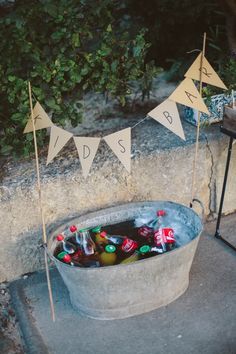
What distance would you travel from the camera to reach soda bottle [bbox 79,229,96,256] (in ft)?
10.3

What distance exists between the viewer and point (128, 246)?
124 inches

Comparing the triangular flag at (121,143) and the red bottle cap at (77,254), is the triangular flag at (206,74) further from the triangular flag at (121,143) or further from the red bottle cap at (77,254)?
the red bottle cap at (77,254)

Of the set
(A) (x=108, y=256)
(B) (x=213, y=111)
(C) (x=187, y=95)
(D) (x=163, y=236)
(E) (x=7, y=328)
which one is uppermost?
(C) (x=187, y=95)

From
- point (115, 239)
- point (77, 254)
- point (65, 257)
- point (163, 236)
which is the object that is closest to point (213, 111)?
point (163, 236)

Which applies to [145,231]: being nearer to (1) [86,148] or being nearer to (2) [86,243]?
(2) [86,243]

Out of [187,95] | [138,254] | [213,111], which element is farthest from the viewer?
[213,111]

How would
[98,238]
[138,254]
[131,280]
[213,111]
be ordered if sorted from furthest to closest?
[213,111] → [98,238] → [138,254] → [131,280]

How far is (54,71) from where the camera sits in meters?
3.32

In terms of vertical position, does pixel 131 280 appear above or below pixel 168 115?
below

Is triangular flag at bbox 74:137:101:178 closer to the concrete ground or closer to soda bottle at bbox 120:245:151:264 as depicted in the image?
soda bottle at bbox 120:245:151:264

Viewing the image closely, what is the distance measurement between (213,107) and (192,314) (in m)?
1.58

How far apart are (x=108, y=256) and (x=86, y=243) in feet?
0.56

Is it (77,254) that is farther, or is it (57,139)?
(77,254)

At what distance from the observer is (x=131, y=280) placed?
2852 mm
